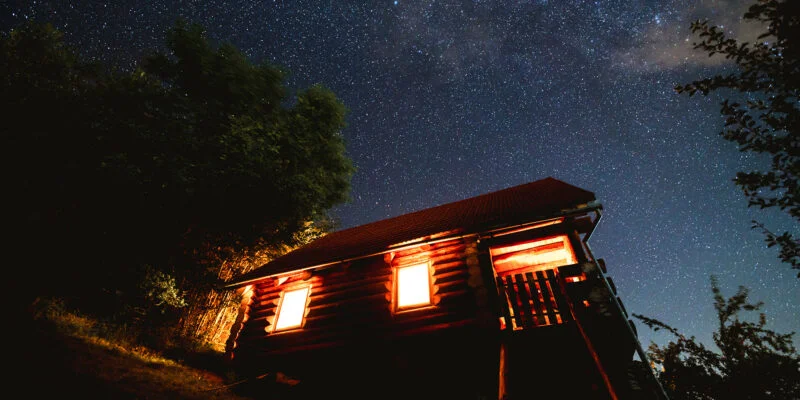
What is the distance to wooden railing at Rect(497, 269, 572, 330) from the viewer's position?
19.7 ft

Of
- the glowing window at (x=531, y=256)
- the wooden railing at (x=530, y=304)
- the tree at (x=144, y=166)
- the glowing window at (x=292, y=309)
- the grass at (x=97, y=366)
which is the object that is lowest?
the grass at (x=97, y=366)

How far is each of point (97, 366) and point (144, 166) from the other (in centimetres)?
826

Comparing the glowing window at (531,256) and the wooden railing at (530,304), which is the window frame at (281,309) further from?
the glowing window at (531,256)

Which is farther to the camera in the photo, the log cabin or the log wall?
the log wall

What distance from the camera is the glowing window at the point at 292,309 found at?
8789 mm

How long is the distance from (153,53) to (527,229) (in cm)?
1995

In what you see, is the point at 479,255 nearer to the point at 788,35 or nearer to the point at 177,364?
the point at 788,35

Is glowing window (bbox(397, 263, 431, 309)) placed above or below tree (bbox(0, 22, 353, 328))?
below

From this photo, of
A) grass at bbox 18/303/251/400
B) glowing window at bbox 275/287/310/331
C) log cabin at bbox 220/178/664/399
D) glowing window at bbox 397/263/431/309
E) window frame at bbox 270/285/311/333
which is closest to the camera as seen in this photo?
grass at bbox 18/303/251/400

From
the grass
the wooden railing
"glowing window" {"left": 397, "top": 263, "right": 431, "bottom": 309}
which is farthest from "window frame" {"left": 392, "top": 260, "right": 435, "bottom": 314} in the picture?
the grass

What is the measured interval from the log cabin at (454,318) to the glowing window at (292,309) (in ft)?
0.11

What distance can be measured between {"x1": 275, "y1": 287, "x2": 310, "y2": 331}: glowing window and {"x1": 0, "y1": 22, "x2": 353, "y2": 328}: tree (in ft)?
16.5

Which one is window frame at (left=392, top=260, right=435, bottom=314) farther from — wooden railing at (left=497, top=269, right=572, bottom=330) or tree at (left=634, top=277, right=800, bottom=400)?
tree at (left=634, top=277, right=800, bottom=400)

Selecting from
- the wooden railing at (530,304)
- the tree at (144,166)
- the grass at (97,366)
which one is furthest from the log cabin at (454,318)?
the tree at (144,166)
